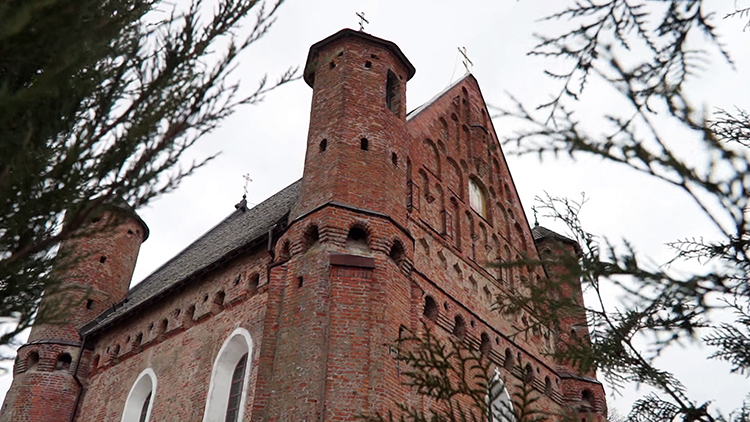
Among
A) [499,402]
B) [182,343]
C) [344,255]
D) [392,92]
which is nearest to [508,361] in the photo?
[499,402]

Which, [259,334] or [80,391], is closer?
[259,334]

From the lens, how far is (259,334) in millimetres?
14422

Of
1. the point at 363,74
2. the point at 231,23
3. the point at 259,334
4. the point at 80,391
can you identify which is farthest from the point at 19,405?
the point at 231,23

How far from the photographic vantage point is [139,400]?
1784 centimetres

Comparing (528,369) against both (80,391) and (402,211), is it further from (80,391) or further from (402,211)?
(80,391)

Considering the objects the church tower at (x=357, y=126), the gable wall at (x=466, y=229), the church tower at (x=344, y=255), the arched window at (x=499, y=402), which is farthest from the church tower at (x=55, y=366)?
the arched window at (x=499, y=402)

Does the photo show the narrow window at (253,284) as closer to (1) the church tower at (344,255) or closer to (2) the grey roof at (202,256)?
(2) the grey roof at (202,256)

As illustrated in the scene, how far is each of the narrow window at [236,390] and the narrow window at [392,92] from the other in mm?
6308

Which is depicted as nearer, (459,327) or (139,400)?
(459,327)

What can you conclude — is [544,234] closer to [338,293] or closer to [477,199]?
[477,199]

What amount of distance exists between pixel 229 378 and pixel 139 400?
152 inches

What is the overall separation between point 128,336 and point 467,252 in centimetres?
892

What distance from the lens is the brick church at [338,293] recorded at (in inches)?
484

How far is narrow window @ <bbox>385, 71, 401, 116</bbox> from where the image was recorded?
16.8m
